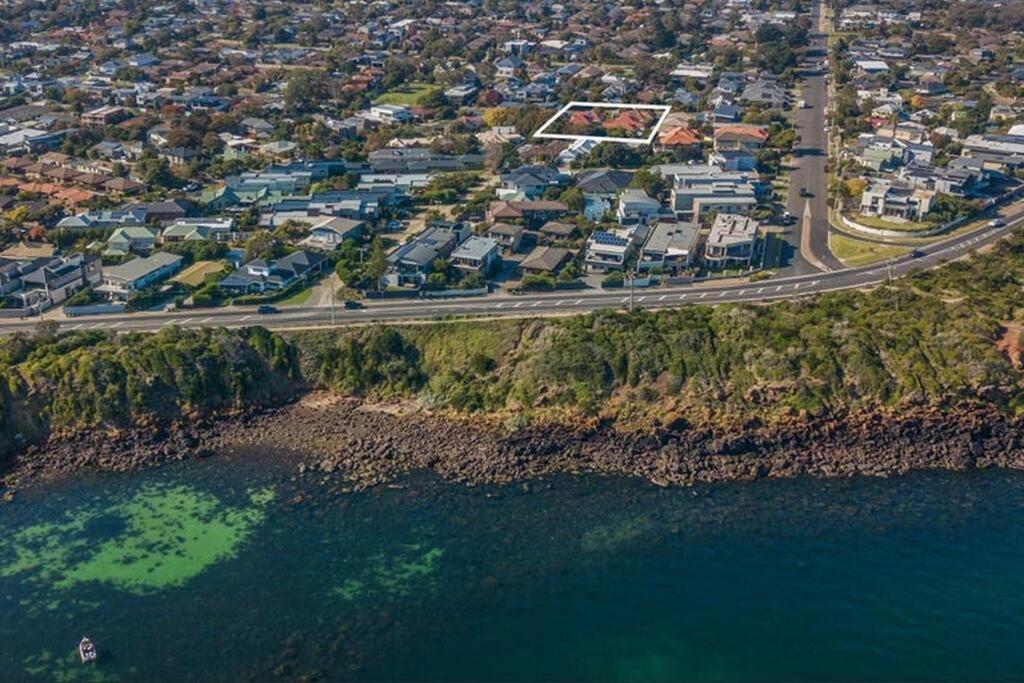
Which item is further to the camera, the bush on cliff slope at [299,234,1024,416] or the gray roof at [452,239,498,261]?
the gray roof at [452,239,498,261]

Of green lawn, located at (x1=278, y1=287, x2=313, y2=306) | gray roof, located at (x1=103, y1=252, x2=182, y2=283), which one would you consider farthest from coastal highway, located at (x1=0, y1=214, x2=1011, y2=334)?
gray roof, located at (x1=103, y1=252, x2=182, y2=283)

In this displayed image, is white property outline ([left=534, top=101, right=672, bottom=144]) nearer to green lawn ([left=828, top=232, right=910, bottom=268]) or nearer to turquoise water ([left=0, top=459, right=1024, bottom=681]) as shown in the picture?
green lawn ([left=828, top=232, right=910, bottom=268])

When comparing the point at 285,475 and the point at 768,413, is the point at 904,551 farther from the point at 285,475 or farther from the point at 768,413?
the point at 285,475

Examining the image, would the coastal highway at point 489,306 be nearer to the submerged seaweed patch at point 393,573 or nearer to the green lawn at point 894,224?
the green lawn at point 894,224

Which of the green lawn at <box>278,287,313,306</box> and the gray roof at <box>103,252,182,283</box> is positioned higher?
the gray roof at <box>103,252,182,283</box>

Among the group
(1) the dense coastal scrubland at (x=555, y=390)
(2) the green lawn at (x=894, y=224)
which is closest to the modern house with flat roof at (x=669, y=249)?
(1) the dense coastal scrubland at (x=555, y=390)

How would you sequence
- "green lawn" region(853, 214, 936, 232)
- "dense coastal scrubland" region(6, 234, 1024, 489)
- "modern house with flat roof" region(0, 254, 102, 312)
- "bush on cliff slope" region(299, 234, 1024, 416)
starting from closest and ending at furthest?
"dense coastal scrubland" region(6, 234, 1024, 489)
"bush on cliff slope" region(299, 234, 1024, 416)
"modern house with flat roof" region(0, 254, 102, 312)
"green lawn" region(853, 214, 936, 232)
